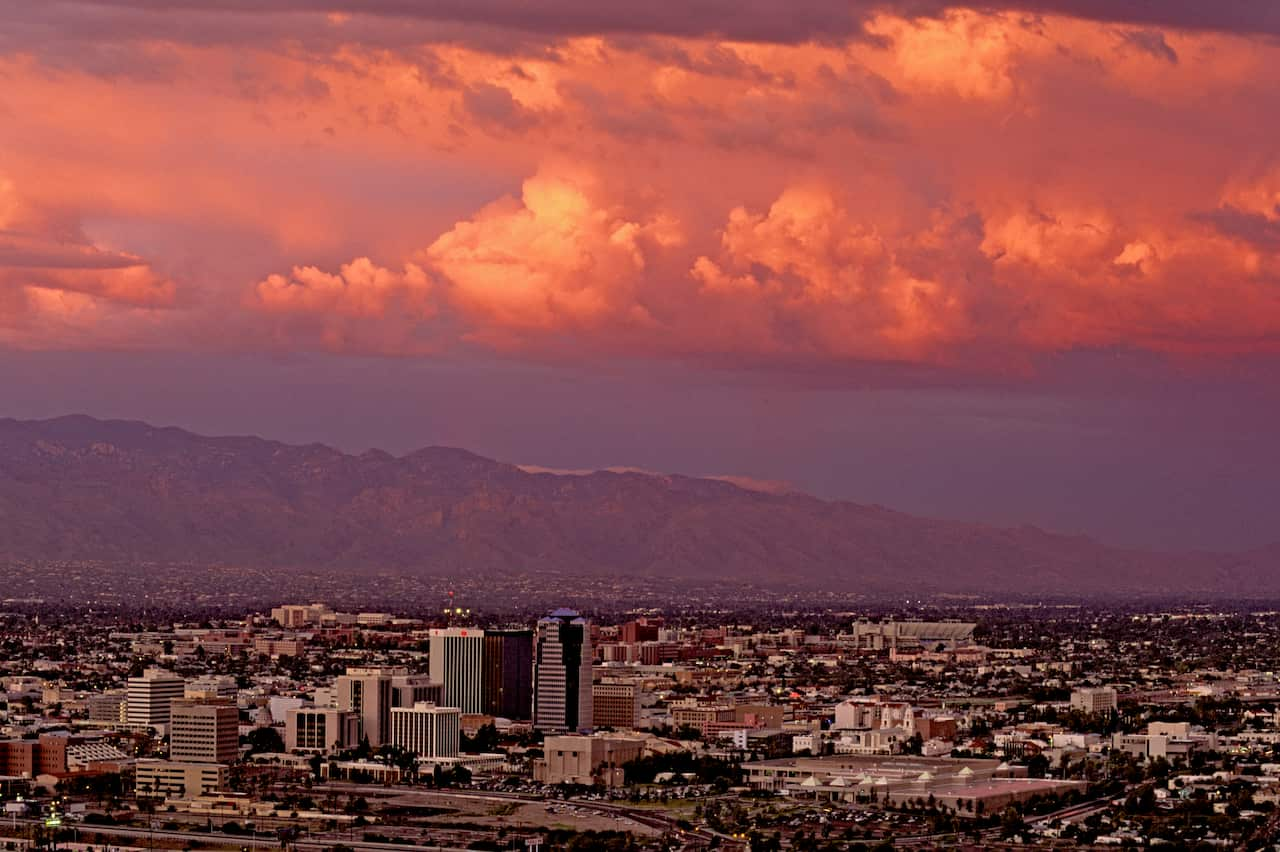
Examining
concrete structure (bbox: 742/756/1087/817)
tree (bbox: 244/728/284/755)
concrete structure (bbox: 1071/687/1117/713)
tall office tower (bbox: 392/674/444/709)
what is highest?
tall office tower (bbox: 392/674/444/709)

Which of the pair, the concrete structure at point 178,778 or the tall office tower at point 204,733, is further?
the tall office tower at point 204,733

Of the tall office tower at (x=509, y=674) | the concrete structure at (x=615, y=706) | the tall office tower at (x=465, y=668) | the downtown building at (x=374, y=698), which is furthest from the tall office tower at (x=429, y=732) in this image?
the tall office tower at (x=509, y=674)

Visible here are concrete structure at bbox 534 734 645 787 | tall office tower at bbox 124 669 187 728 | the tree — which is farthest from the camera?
tall office tower at bbox 124 669 187 728

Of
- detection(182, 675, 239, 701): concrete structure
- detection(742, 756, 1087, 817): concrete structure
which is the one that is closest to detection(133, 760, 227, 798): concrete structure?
detection(182, 675, 239, 701): concrete structure

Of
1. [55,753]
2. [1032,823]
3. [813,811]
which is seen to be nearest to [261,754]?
[55,753]

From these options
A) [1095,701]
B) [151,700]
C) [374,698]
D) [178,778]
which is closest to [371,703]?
[374,698]

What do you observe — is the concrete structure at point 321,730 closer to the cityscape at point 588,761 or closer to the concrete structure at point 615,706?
the cityscape at point 588,761

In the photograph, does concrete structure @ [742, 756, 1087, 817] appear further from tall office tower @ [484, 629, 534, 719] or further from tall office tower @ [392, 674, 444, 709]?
tall office tower @ [484, 629, 534, 719]
